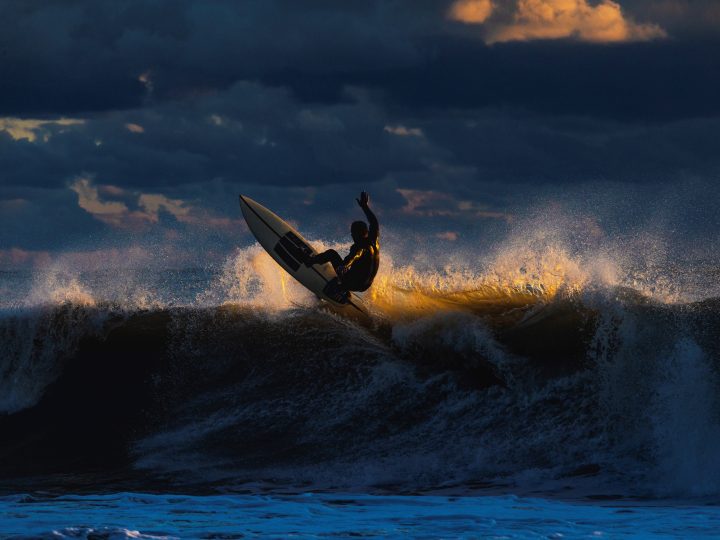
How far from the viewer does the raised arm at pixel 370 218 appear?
39.5ft

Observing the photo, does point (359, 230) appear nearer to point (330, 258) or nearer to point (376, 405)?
point (330, 258)

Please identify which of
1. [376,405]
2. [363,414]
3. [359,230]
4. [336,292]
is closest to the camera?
[363,414]

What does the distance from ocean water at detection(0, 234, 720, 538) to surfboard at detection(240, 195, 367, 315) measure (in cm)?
30

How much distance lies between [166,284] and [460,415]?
20.6m

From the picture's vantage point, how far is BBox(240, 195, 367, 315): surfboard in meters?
14.4

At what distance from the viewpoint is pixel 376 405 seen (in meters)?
11.7

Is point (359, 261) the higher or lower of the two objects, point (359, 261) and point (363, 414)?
the higher

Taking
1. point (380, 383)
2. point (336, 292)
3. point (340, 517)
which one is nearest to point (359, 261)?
point (336, 292)

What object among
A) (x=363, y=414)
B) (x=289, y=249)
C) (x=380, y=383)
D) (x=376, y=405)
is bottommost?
(x=363, y=414)

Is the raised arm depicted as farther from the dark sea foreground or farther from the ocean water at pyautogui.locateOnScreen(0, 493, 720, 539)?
the ocean water at pyautogui.locateOnScreen(0, 493, 720, 539)

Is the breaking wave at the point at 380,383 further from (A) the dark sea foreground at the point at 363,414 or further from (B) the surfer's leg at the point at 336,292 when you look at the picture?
(B) the surfer's leg at the point at 336,292

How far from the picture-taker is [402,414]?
11500 mm

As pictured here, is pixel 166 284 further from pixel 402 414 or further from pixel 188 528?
pixel 188 528

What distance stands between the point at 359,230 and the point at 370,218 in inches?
12.0
